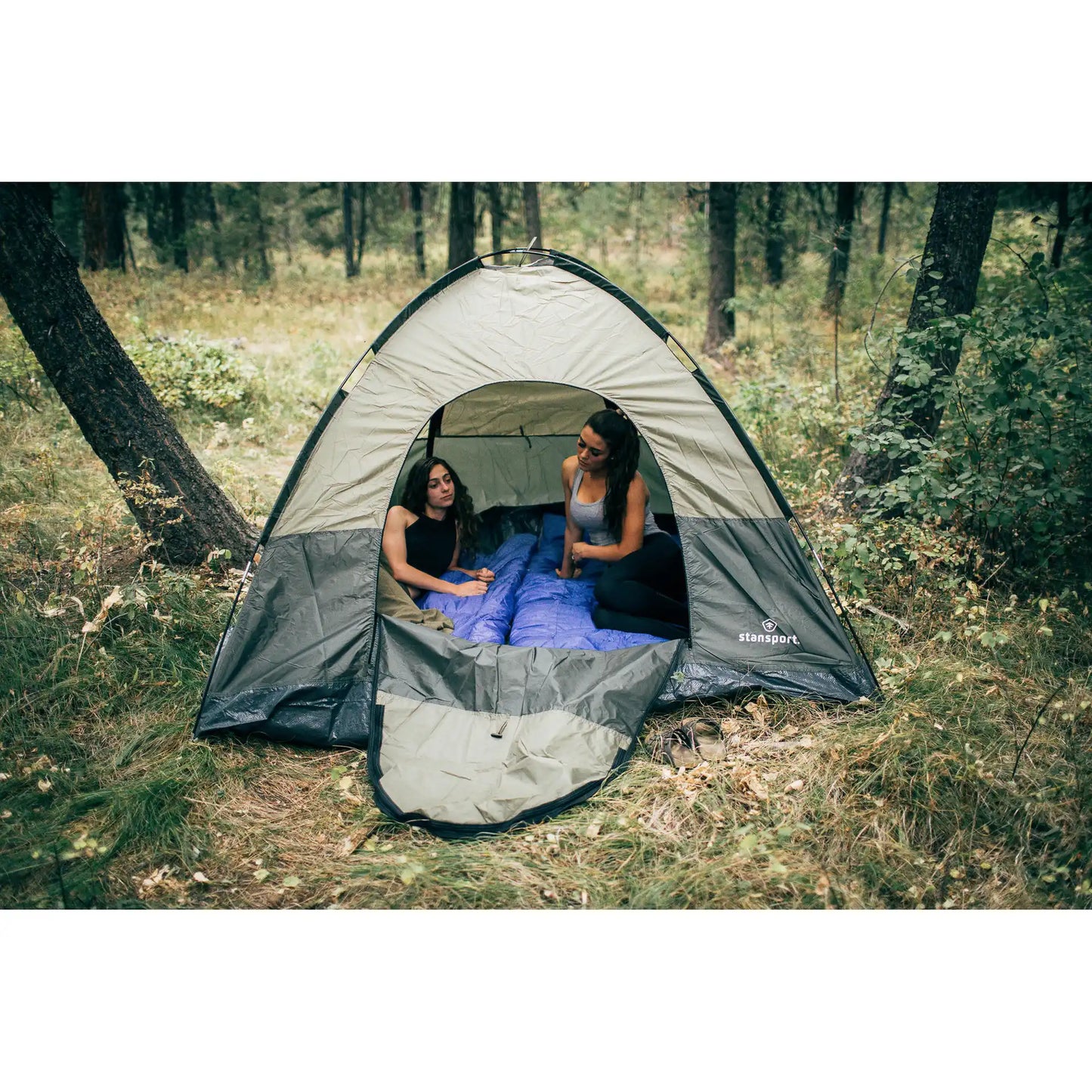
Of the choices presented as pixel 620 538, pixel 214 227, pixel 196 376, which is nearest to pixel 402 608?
pixel 620 538

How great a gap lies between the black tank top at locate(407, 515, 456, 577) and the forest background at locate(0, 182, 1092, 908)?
0.92 m

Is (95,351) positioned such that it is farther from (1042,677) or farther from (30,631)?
(1042,677)

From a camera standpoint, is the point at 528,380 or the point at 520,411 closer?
the point at 528,380

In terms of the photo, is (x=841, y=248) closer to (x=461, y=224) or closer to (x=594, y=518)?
(x=461, y=224)

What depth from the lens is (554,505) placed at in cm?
536

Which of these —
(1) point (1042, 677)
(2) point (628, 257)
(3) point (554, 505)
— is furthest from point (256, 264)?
(1) point (1042, 677)

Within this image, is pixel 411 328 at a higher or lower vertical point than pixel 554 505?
higher

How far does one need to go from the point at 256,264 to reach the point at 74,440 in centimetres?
843

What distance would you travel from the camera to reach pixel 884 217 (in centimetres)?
1569

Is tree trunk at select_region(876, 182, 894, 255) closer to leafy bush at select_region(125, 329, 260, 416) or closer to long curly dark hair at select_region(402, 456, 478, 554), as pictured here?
leafy bush at select_region(125, 329, 260, 416)

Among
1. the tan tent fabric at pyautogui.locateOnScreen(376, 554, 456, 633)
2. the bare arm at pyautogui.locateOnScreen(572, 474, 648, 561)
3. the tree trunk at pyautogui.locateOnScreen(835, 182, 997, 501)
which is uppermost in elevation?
the tree trunk at pyautogui.locateOnScreen(835, 182, 997, 501)

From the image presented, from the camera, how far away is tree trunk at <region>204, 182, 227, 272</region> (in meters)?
13.1

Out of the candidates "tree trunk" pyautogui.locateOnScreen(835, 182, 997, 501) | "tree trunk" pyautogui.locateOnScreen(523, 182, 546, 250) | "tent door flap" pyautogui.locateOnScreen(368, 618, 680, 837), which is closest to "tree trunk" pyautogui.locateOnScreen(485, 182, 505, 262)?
"tree trunk" pyautogui.locateOnScreen(523, 182, 546, 250)

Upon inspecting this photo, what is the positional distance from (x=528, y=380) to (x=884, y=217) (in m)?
14.8
